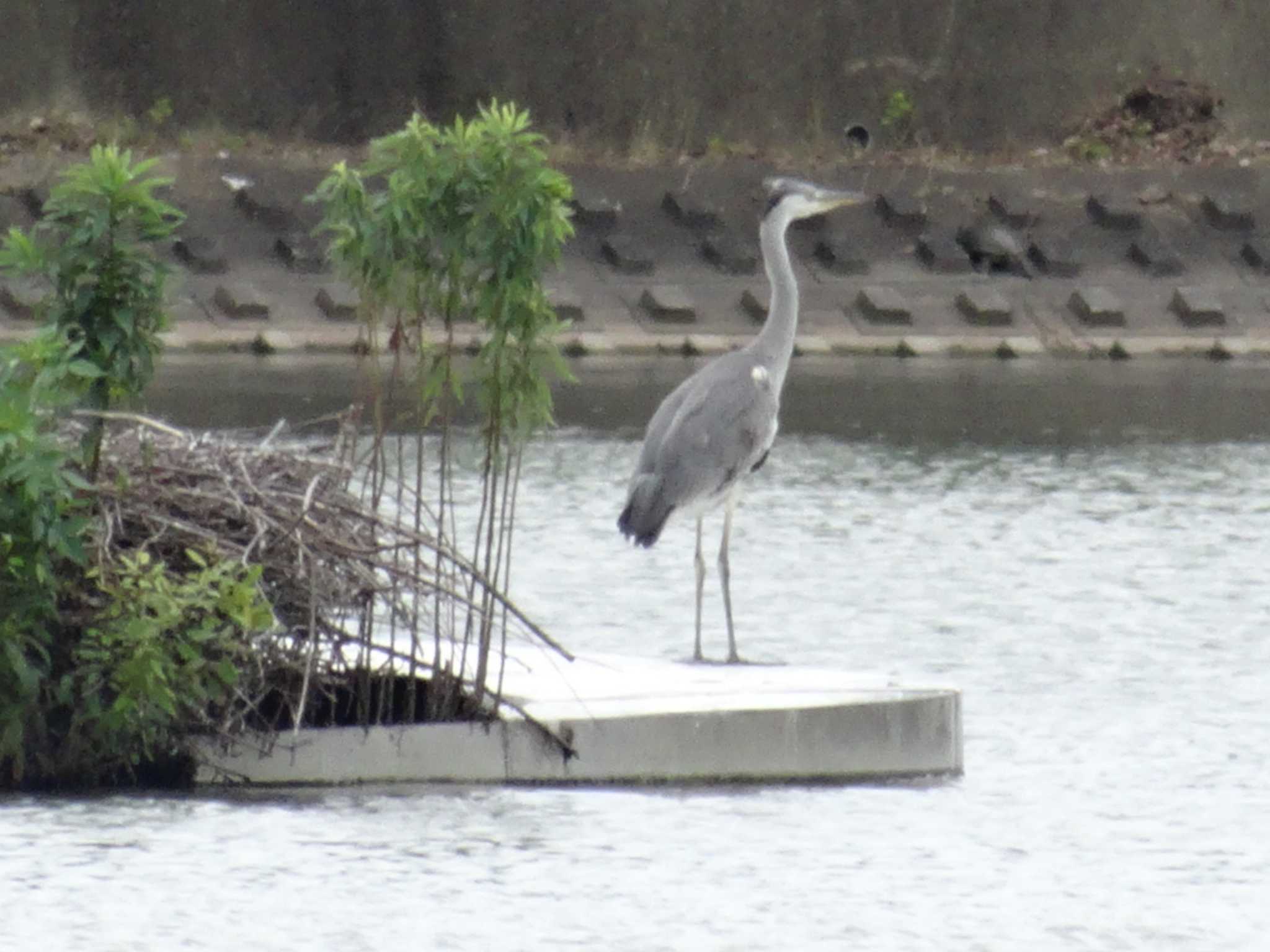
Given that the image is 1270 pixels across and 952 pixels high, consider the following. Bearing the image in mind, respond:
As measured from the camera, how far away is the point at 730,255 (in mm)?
32062

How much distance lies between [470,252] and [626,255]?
68.7 ft

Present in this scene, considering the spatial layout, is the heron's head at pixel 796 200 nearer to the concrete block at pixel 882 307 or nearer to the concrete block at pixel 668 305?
the concrete block at pixel 668 305

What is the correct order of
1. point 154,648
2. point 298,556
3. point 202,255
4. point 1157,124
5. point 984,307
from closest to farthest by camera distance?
point 154,648 < point 298,556 < point 202,255 < point 984,307 < point 1157,124

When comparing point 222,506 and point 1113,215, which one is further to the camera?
point 1113,215

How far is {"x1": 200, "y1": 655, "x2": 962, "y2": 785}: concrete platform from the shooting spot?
10.8 meters

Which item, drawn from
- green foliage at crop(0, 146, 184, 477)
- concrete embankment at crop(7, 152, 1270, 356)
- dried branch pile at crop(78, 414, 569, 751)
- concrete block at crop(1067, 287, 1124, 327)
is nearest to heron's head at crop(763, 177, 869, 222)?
dried branch pile at crop(78, 414, 569, 751)

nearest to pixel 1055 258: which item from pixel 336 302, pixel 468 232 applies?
pixel 336 302

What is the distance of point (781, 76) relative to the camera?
35.8m

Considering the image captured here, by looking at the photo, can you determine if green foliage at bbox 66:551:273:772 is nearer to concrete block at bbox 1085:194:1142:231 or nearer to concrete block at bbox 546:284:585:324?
concrete block at bbox 546:284:585:324

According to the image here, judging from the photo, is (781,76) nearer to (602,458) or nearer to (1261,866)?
(602,458)

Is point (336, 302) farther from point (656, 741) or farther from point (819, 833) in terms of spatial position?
point (819, 833)

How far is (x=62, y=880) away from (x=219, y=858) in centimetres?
51

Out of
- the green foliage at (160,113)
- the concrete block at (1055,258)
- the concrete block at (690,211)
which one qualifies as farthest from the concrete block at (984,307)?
the green foliage at (160,113)

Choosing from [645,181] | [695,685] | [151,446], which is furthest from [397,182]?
[645,181]
